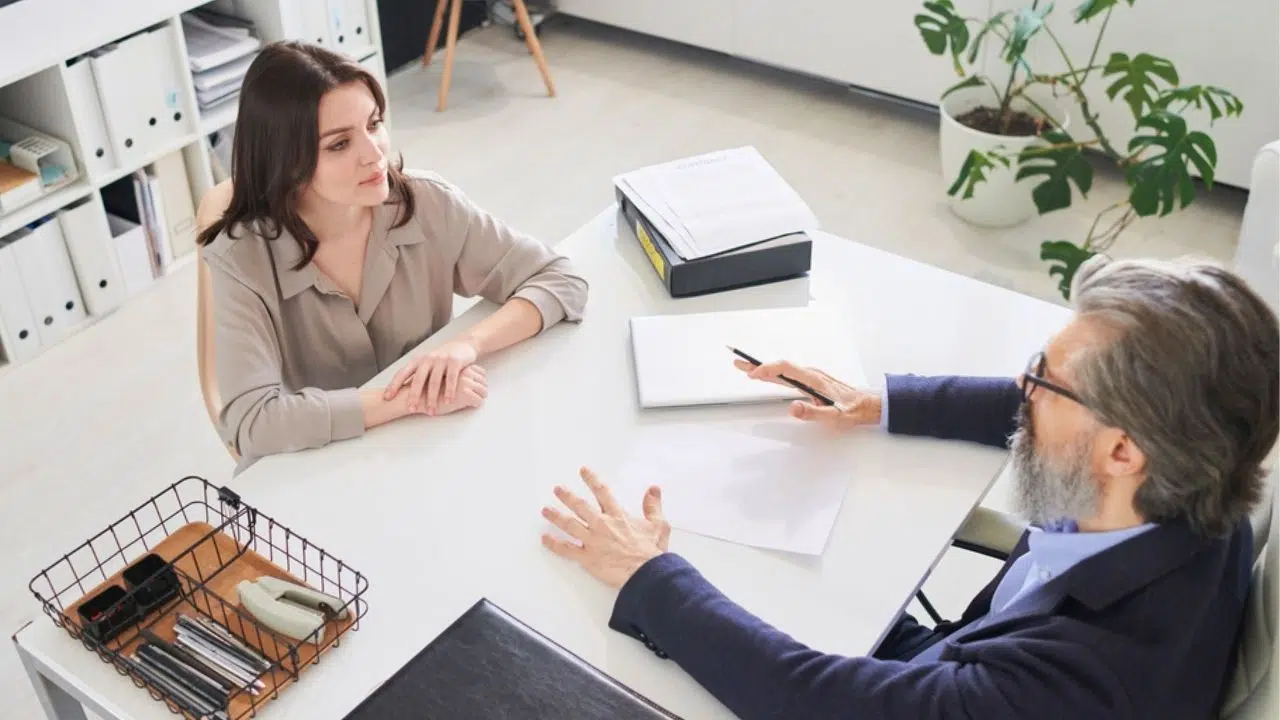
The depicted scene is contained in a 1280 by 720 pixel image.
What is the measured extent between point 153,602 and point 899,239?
2.62 meters

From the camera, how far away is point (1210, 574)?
1.17m

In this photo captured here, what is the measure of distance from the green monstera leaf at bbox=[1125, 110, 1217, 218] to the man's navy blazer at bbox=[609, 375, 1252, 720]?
6.24 ft

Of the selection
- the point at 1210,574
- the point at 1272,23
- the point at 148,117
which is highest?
the point at 1210,574

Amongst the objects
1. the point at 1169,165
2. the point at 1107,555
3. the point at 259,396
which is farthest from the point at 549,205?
the point at 1107,555

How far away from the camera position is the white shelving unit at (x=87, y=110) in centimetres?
296

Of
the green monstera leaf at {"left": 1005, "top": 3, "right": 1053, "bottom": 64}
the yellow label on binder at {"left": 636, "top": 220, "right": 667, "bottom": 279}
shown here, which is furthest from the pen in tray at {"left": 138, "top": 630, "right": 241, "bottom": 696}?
the green monstera leaf at {"left": 1005, "top": 3, "right": 1053, "bottom": 64}

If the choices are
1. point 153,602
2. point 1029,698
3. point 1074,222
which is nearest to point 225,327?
point 153,602

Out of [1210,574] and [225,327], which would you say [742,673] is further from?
[225,327]

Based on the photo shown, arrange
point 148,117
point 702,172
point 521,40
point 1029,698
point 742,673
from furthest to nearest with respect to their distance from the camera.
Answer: point 521,40 < point 148,117 < point 702,172 < point 742,673 < point 1029,698

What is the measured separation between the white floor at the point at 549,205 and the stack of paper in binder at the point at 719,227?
2.87 feet

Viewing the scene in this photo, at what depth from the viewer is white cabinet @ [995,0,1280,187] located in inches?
132

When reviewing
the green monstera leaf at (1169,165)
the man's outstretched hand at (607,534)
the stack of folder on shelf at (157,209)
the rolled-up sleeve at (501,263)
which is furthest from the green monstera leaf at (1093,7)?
the stack of folder on shelf at (157,209)

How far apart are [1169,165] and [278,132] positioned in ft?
6.99

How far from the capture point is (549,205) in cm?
371
